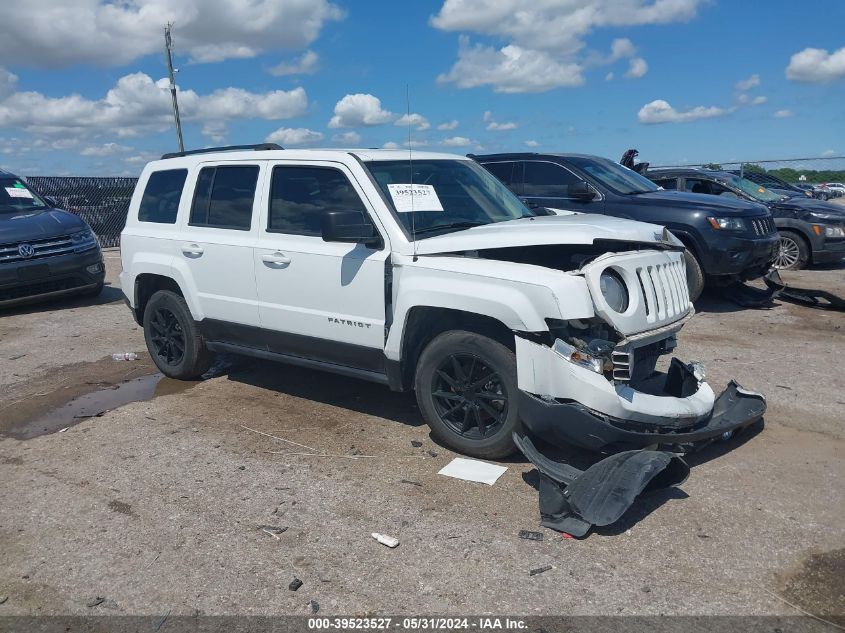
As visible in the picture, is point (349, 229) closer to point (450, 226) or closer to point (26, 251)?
point (450, 226)

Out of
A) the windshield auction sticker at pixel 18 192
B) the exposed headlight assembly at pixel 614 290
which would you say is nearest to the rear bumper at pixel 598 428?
the exposed headlight assembly at pixel 614 290

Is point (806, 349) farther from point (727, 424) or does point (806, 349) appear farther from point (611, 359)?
point (611, 359)

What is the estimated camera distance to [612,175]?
376 inches

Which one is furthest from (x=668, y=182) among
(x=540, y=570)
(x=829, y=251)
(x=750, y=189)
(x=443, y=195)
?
(x=540, y=570)

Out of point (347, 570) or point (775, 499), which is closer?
point (347, 570)

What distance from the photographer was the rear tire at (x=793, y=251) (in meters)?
12.0

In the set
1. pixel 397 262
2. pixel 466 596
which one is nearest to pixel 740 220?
pixel 397 262

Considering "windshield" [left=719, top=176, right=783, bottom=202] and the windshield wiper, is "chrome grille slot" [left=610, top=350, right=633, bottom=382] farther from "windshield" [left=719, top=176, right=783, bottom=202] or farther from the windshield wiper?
"windshield" [left=719, top=176, right=783, bottom=202]

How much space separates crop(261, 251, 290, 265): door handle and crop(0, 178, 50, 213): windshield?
705 centimetres

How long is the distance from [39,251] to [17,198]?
1.42 m

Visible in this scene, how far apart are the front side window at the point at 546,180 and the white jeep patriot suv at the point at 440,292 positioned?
3.66m

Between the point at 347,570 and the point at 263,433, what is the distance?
2.00 meters

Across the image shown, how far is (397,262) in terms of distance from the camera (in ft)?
15.3

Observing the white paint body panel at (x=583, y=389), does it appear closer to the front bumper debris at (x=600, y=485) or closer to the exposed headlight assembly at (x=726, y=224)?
the front bumper debris at (x=600, y=485)
